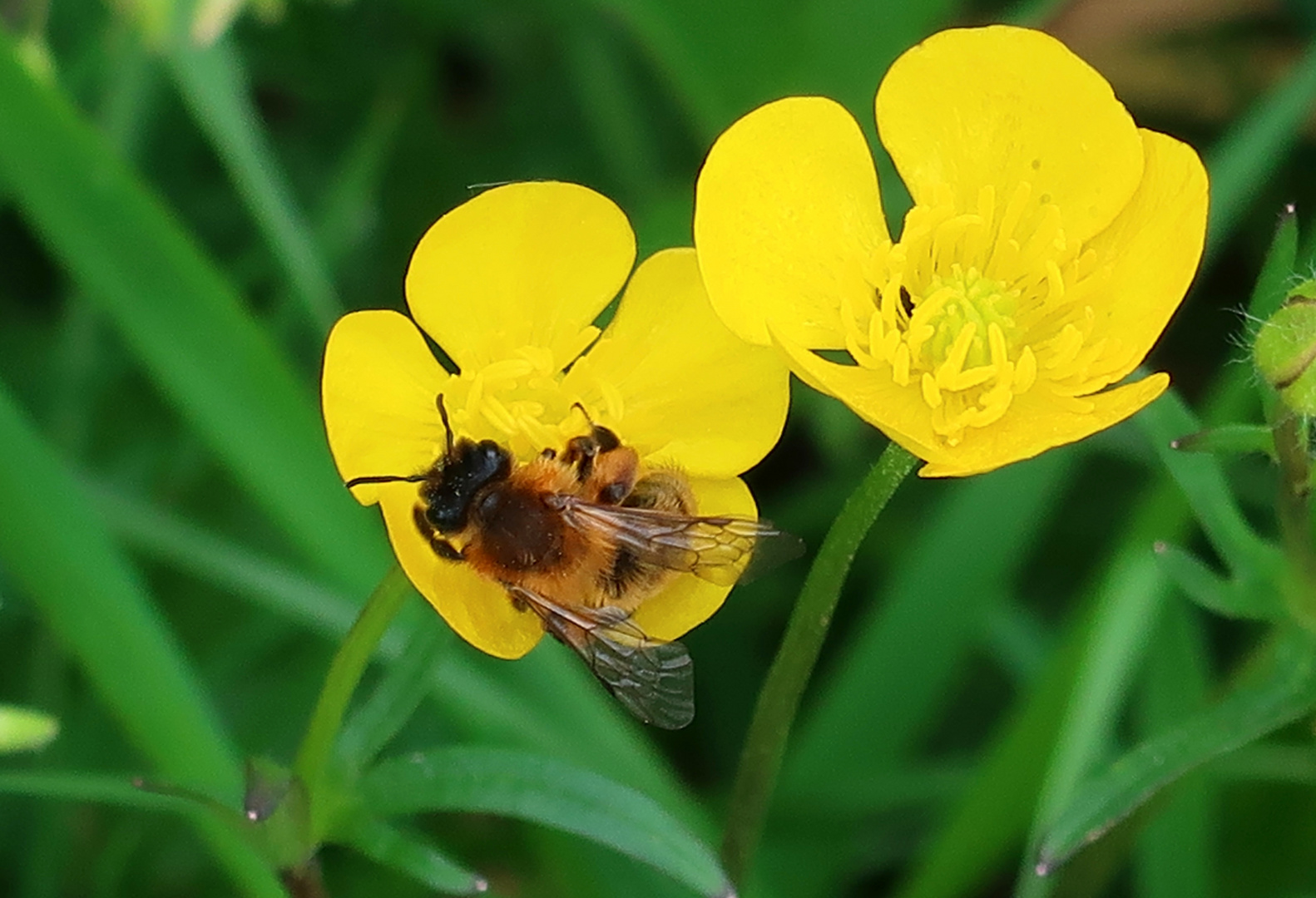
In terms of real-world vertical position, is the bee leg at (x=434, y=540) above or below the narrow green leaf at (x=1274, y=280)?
above

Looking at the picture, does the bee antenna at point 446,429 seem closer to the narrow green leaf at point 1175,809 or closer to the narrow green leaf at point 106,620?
the narrow green leaf at point 106,620

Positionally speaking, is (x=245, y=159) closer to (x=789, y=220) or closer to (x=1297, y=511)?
(x=789, y=220)

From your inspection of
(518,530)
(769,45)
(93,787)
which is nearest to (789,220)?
(518,530)

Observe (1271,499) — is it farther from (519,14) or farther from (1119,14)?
(519,14)

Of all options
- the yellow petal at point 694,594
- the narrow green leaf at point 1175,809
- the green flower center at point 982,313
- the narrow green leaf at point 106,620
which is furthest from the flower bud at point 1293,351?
the narrow green leaf at point 106,620

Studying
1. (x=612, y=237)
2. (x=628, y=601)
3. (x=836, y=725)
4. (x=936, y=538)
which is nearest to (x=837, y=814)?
(x=836, y=725)
